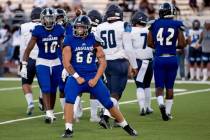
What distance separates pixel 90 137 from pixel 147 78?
11.7 feet

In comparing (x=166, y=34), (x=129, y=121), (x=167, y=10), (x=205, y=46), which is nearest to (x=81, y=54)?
(x=129, y=121)

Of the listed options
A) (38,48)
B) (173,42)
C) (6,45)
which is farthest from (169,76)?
(6,45)

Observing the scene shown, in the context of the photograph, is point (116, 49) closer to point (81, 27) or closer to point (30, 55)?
point (81, 27)

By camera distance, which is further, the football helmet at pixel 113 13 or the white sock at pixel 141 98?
the white sock at pixel 141 98

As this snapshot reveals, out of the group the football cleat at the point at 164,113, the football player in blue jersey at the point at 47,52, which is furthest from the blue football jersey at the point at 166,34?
the football player in blue jersey at the point at 47,52

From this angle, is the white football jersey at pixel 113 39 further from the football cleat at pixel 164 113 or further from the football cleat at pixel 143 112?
the football cleat at pixel 143 112

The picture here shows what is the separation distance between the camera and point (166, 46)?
13.9 m

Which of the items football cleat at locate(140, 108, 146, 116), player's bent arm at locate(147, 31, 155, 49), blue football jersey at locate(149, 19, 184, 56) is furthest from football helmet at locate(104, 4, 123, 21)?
football cleat at locate(140, 108, 146, 116)

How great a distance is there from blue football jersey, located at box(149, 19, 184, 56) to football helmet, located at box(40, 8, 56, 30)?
6.17ft

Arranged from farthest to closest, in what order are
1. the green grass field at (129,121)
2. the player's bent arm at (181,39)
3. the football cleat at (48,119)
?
1. the player's bent arm at (181,39)
2. the football cleat at (48,119)
3. the green grass field at (129,121)

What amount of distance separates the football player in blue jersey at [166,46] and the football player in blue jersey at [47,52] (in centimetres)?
176

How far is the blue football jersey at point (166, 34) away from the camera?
13883 mm

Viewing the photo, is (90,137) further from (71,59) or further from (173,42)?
(173,42)

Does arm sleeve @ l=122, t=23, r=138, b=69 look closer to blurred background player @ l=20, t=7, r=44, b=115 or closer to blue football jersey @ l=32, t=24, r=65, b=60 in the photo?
blue football jersey @ l=32, t=24, r=65, b=60
